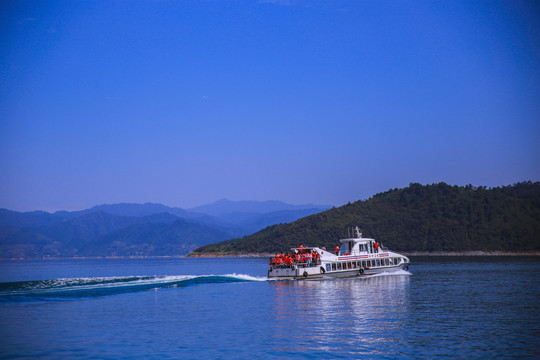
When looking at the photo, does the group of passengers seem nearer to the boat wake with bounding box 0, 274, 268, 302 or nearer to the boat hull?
the boat hull

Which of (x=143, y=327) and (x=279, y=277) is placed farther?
(x=279, y=277)

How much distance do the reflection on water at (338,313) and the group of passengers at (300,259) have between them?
4.97m

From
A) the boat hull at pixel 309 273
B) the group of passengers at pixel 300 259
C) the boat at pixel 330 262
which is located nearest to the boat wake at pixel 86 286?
the boat hull at pixel 309 273

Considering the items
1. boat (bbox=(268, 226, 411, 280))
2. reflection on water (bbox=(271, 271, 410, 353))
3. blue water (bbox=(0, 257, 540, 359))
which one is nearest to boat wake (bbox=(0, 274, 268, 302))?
blue water (bbox=(0, 257, 540, 359))

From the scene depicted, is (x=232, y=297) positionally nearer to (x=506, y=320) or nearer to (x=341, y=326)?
(x=341, y=326)

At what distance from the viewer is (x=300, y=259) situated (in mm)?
74938

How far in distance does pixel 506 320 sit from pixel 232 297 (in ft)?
91.7

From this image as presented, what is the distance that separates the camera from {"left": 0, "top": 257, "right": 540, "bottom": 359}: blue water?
95.5ft

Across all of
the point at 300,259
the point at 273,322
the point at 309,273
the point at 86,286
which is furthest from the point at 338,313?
the point at 86,286

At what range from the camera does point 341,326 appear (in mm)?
36156

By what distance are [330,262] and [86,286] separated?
3284 cm

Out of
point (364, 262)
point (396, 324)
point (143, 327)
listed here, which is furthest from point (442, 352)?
point (364, 262)

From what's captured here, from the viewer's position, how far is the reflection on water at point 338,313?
3136cm

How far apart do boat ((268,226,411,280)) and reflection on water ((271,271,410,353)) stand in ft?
12.4
